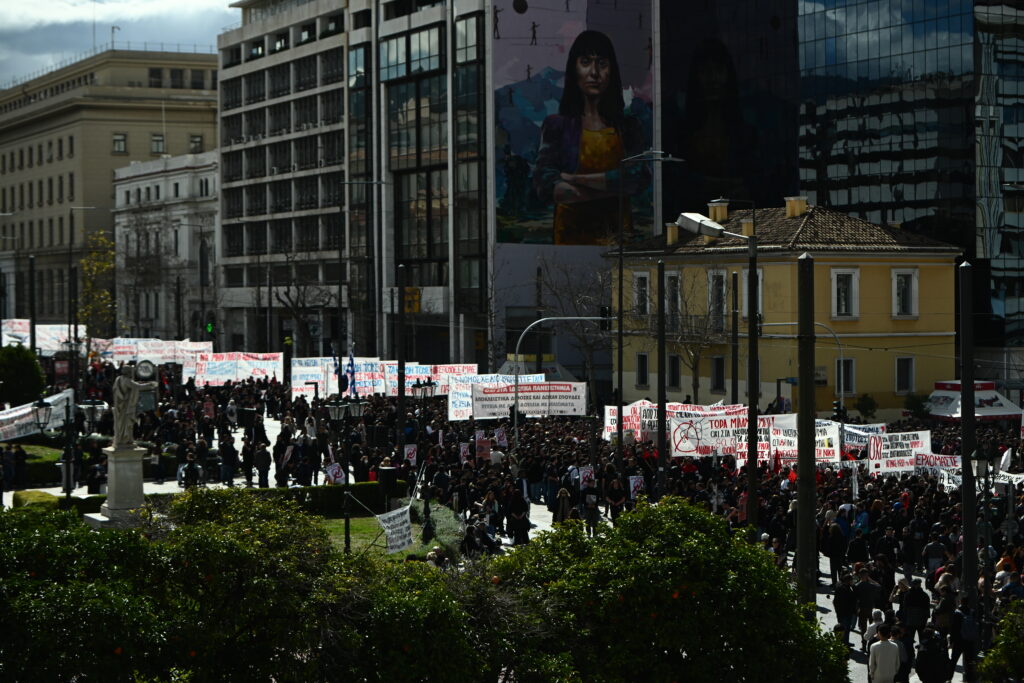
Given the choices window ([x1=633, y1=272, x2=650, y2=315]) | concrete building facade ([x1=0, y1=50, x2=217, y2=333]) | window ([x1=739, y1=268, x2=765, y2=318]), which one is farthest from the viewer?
concrete building facade ([x1=0, y1=50, x2=217, y2=333])

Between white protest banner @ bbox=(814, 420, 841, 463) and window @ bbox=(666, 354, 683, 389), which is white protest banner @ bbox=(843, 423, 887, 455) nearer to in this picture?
white protest banner @ bbox=(814, 420, 841, 463)

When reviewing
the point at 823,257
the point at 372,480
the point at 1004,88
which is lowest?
the point at 372,480

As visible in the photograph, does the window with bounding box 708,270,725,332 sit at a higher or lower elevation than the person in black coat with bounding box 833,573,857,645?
higher

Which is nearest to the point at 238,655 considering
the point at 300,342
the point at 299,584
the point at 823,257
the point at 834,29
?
the point at 299,584

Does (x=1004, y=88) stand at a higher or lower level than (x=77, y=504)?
higher

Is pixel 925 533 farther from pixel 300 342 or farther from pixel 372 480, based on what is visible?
pixel 300 342

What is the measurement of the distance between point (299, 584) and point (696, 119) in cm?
7724

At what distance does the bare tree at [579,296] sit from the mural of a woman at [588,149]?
2486 millimetres

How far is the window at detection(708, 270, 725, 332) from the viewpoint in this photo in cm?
6112

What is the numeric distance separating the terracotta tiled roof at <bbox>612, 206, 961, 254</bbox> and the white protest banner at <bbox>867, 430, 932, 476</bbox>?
2686cm

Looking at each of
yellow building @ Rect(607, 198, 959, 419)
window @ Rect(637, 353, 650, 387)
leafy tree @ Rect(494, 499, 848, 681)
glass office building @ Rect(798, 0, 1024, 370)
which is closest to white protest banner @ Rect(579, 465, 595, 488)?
leafy tree @ Rect(494, 499, 848, 681)

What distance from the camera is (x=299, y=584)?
14.7 metres

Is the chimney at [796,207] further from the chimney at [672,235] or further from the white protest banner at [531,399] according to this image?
the white protest banner at [531,399]

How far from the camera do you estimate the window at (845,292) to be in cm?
5897
